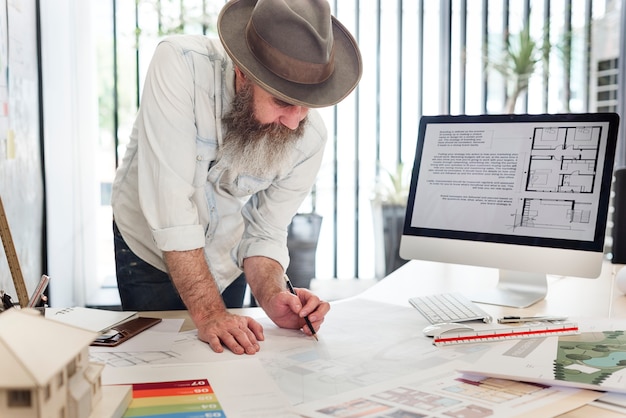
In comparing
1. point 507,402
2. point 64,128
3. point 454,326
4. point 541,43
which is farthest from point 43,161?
point 541,43

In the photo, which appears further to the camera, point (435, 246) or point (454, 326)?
point (435, 246)

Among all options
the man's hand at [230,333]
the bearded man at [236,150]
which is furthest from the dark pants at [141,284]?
the man's hand at [230,333]

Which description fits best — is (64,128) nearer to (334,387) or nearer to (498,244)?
(498,244)

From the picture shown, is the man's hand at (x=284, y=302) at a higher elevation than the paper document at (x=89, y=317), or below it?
higher

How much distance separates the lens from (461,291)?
72.3 inches

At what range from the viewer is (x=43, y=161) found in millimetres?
3367

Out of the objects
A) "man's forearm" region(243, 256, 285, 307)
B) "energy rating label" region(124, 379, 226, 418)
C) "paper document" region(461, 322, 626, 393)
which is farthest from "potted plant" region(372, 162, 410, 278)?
"energy rating label" region(124, 379, 226, 418)

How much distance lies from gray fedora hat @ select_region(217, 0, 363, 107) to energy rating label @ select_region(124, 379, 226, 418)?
2.02 feet

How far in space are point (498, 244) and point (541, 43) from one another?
11.0ft

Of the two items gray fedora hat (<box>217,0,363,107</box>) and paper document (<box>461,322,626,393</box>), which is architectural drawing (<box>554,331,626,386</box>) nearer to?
paper document (<box>461,322,626,393</box>)

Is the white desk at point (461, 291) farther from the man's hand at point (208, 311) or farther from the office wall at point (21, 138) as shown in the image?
the office wall at point (21, 138)

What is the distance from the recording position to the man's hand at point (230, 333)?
1.24m

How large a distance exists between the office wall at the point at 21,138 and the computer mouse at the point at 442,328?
67.1 inches

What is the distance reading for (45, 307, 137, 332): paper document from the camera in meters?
1.38
